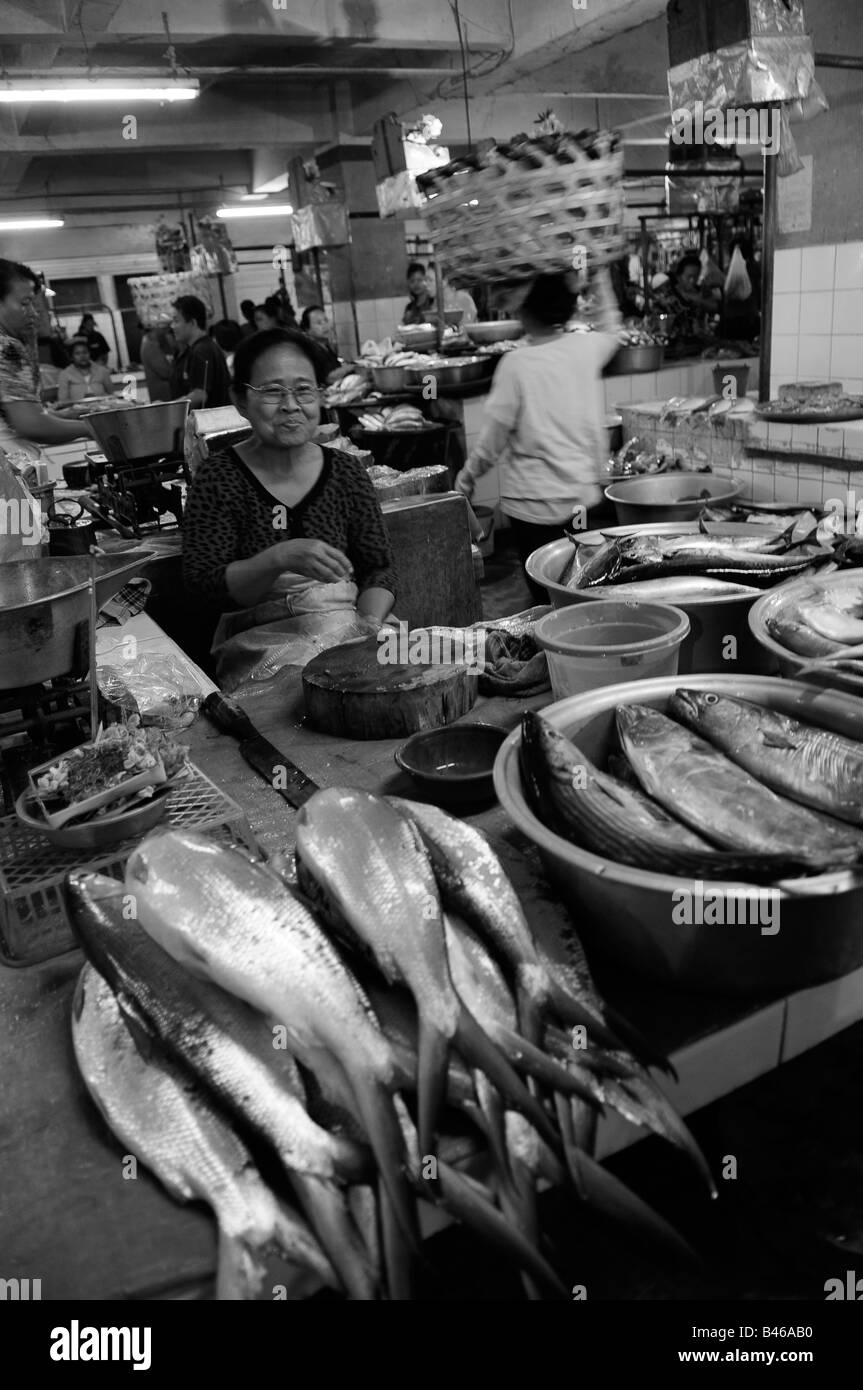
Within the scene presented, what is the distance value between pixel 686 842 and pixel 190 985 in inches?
28.5

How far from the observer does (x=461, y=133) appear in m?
12.4

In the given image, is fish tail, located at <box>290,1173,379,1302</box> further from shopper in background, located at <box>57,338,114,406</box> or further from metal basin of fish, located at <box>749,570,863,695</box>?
shopper in background, located at <box>57,338,114,406</box>

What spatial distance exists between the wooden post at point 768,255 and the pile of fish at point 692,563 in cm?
391

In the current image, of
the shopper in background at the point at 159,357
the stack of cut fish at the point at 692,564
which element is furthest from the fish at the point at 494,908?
the shopper in background at the point at 159,357

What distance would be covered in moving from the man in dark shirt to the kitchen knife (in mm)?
6100

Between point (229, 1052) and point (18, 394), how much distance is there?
4.42m

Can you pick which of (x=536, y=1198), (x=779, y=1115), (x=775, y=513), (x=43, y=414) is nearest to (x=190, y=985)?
(x=536, y=1198)

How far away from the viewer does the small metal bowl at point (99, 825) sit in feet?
4.98

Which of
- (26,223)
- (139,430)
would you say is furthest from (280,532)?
(26,223)

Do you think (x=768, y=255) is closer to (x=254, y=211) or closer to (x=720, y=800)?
(x=720, y=800)

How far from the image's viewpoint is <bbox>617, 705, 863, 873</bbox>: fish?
1.26 metres
